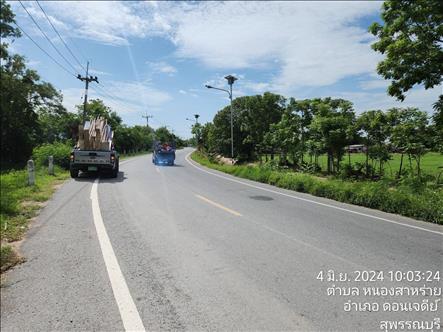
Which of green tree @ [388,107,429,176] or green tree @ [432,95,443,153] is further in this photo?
green tree @ [388,107,429,176]

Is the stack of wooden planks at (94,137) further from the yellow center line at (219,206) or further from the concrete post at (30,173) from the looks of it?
the yellow center line at (219,206)

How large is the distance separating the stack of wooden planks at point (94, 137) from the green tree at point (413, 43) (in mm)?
14692

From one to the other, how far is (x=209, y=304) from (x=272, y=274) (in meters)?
1.24

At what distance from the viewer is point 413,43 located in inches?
443

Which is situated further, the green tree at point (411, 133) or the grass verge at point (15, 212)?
the green tree at point (411, 133)

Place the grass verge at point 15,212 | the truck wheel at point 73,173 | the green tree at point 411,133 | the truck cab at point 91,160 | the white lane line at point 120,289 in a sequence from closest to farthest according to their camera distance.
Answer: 1. the white lane line at point 120,289
2. the grass verge at point 15,212
3. the green tree at point 411,133
4. the truck cab at point 91,160
5. the truck wheel at point 73,173

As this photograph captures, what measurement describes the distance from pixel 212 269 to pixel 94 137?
16.2 meters

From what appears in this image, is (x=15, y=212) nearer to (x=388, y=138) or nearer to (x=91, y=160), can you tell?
(x=91, y=160)

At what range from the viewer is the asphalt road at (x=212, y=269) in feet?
12.0

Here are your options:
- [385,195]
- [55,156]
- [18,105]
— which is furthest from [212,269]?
[18,105]

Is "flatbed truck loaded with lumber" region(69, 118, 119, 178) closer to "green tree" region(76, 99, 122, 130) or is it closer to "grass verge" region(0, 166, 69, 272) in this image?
"grass verge" region(0, 166, 69, 272)

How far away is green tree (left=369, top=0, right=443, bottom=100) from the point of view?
36.1 feet
